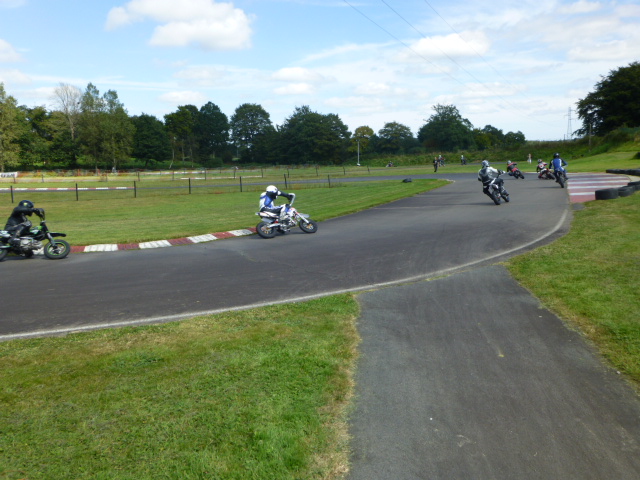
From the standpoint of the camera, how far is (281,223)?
1666 cm

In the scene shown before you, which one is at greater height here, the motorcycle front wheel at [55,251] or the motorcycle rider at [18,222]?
the motorcycle rider at [18,222]

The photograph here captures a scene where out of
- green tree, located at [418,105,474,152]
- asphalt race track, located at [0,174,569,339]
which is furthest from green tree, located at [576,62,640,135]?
asphalt race track, located at [0,174,569,339]

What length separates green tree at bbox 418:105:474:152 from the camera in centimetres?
11550

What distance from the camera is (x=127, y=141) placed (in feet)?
332

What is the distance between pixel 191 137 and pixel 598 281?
134 meters

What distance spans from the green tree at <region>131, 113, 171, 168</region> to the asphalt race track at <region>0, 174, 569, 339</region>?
103911 mm

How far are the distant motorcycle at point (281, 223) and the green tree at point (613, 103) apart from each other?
7633 centimetres

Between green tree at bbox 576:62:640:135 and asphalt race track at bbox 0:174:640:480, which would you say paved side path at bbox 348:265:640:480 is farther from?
green tree at bbox 576:62:640:135

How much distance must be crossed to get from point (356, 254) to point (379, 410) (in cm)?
829

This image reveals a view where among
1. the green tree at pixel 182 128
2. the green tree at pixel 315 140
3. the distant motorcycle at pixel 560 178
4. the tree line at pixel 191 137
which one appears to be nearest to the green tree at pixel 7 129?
the tree line at pixel 191 137

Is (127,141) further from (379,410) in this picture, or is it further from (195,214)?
(379,410)

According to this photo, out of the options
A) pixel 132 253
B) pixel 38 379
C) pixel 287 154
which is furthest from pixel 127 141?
pixel 38 379

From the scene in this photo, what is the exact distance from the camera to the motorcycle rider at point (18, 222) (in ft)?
43.5

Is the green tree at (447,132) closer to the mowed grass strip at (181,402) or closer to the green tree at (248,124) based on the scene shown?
the green tree at (248,124)
